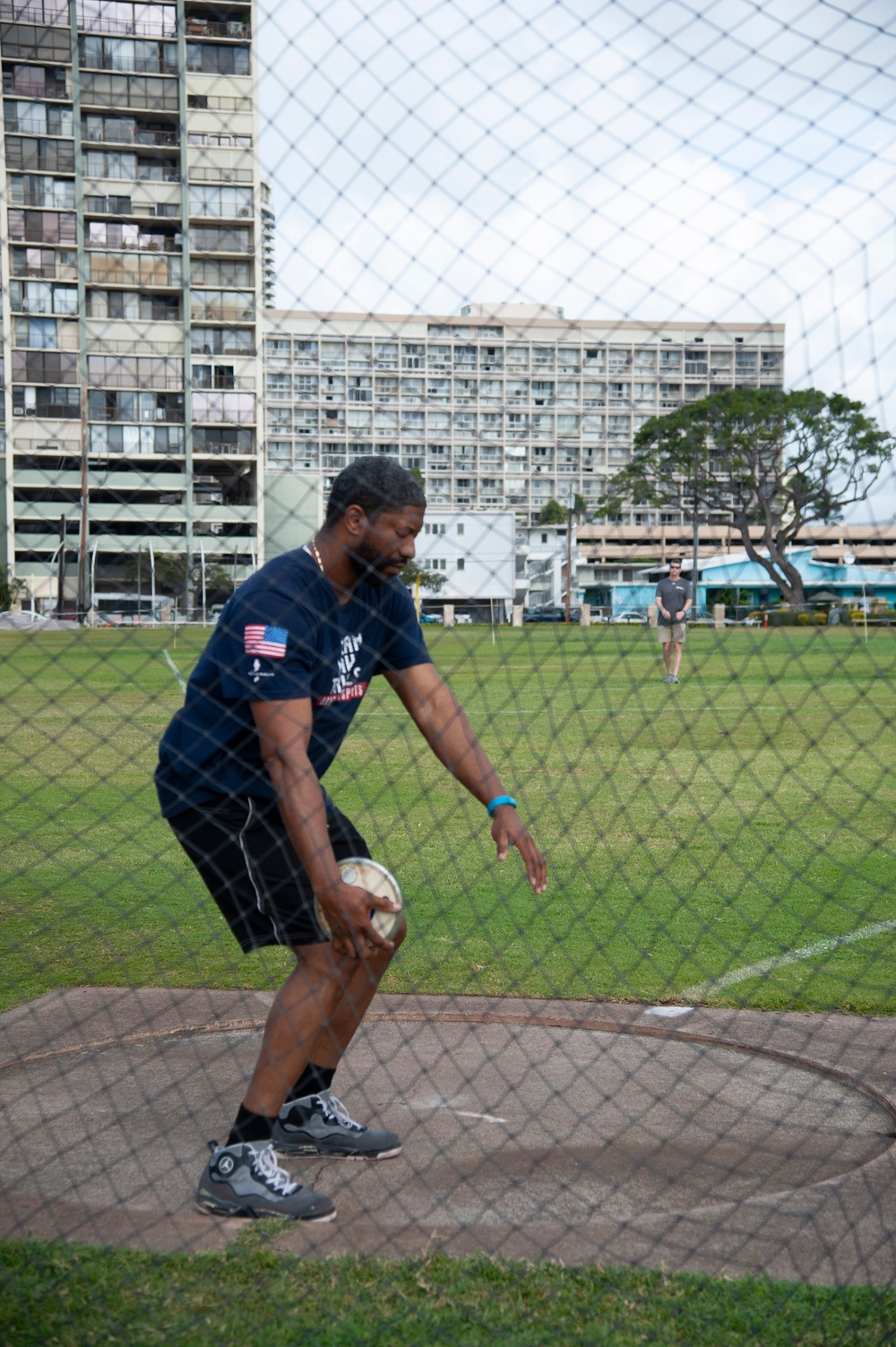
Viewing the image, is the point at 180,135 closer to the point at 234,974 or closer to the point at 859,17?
the point at 859,17

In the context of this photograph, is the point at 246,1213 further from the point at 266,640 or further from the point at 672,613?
the point at 672,613

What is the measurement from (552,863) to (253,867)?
3.72 meters

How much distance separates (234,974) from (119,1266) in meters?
2.29

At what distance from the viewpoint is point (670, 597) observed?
1678 centimetres

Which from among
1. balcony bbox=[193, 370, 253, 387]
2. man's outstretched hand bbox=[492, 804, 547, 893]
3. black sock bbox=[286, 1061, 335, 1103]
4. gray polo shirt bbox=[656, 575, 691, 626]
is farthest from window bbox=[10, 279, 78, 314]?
gray polo shirt bbox=[656, 575, 691, 626]

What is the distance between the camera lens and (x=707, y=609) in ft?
76.0

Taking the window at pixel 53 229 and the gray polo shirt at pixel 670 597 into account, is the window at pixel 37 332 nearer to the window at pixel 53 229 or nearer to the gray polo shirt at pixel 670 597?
the window at pixel 53 229

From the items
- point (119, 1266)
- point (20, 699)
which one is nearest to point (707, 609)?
point (20, 699)

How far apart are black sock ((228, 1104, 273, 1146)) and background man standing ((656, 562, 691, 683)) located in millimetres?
14102

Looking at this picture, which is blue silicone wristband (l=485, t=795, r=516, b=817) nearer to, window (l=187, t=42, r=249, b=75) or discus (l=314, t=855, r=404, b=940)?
discus (l=314, t=855, r=404, b=940)

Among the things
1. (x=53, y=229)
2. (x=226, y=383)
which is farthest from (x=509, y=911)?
(x=53, y=229)

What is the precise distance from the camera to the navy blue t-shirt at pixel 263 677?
2979 mm

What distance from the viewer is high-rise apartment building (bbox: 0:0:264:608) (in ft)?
15.4

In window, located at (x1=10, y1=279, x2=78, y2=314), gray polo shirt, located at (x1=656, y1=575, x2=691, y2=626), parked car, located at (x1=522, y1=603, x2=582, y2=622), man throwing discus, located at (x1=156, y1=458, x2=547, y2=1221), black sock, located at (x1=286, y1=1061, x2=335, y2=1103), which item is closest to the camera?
man throwing discus, located at (x1=156, y1=458, x2=547, y2=1221)
